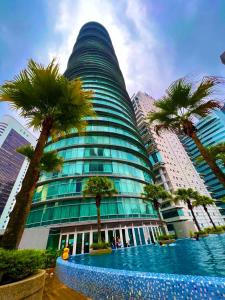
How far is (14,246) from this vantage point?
3.82 m

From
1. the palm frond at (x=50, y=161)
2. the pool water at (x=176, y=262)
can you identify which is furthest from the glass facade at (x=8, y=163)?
the pool water at (x=176, y=262)

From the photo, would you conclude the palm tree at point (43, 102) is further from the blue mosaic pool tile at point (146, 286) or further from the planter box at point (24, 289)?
the blue mosaic pool tile at point (146, 286)

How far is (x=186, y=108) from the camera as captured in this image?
8.52m

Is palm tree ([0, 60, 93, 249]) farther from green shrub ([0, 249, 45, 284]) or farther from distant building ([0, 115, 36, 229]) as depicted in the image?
distant building ([0, 115, 36, 229])

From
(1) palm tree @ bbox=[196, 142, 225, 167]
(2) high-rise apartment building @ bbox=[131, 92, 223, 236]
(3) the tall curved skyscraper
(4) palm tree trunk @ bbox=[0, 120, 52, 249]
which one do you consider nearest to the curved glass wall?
(3) the tall curved skyscraper


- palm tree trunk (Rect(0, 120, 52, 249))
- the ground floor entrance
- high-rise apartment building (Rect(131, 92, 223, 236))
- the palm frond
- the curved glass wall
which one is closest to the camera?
palm tree trunk (Rect(0, 120, 52, 249))

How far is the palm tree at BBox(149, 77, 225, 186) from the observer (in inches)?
292

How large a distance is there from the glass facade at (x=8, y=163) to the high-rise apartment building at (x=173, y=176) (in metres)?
105

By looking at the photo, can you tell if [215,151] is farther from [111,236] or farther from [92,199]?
[111,236]

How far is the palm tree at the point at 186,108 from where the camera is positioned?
742 cm

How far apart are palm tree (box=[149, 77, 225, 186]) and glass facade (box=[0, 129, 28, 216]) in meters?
142

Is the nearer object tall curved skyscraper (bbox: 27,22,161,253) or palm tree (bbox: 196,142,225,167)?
palm tree (bbox: 196,142,225,167)

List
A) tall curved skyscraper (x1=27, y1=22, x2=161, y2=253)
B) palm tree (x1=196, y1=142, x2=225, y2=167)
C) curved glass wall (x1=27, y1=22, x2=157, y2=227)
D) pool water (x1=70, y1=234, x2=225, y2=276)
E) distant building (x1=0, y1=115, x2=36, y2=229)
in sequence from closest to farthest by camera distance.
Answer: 1. pool water (x1=70, y1=234, x2=225, y2=276)
2. palm tree (x1=196, y1=142, x2=225, y2=167)
3. tall curved skyscraper (x1=27, y1=22, x2=161, y2=253)
4. curved glass wall (x1=27, y1=22, x2=157, y2=227)
5. distant building (x1=0, y1=115, x2=36, y2=229)

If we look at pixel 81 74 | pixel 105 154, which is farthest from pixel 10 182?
pixel 105 154
